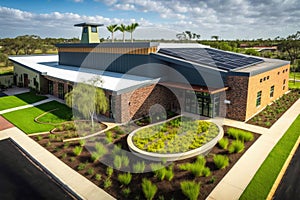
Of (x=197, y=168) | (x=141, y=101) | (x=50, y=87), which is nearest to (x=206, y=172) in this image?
(x=197, y=168)

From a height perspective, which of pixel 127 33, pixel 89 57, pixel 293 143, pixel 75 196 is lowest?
pixel 75 196

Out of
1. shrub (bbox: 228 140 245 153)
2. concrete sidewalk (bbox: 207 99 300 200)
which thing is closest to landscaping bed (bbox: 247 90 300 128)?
concrete sidewalk (bbox: 207 99 300 200)

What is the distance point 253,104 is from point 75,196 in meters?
16.9

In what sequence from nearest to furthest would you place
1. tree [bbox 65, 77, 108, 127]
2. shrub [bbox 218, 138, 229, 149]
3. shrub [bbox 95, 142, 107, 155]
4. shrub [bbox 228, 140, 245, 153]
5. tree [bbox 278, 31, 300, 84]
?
1. shrub [bbox 95, 142, 107, 155]
2. shrub [bbox 228, 140, 245, 153]
3. shrub [bbox 218, 138, 229, 149]
4. tree [bbox 65, 77, 108, 127]
5. tree [bbox 278, 31, 300, 84]

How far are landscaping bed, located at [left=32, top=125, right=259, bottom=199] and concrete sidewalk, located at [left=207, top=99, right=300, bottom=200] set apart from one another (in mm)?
320

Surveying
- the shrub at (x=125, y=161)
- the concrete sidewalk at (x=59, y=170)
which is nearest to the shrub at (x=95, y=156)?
the concrete sidewalk at (x=59, y=170)

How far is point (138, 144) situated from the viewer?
1473 cm

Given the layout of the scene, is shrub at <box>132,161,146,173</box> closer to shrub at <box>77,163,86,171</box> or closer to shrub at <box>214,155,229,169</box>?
shrub at <box>77,163,86,171</box>

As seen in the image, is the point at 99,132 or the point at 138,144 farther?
the point at 99,132

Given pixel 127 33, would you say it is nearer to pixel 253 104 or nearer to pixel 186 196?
pixel 253 104

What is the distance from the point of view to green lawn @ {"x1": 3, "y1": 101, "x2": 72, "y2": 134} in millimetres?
18484

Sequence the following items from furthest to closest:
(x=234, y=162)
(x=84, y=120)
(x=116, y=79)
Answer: (x=116, y=79), (x=84, y=120), (x=234, y=162)

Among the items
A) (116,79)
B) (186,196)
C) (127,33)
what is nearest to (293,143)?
(186,196)

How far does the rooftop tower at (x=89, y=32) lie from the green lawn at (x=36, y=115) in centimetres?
1192
